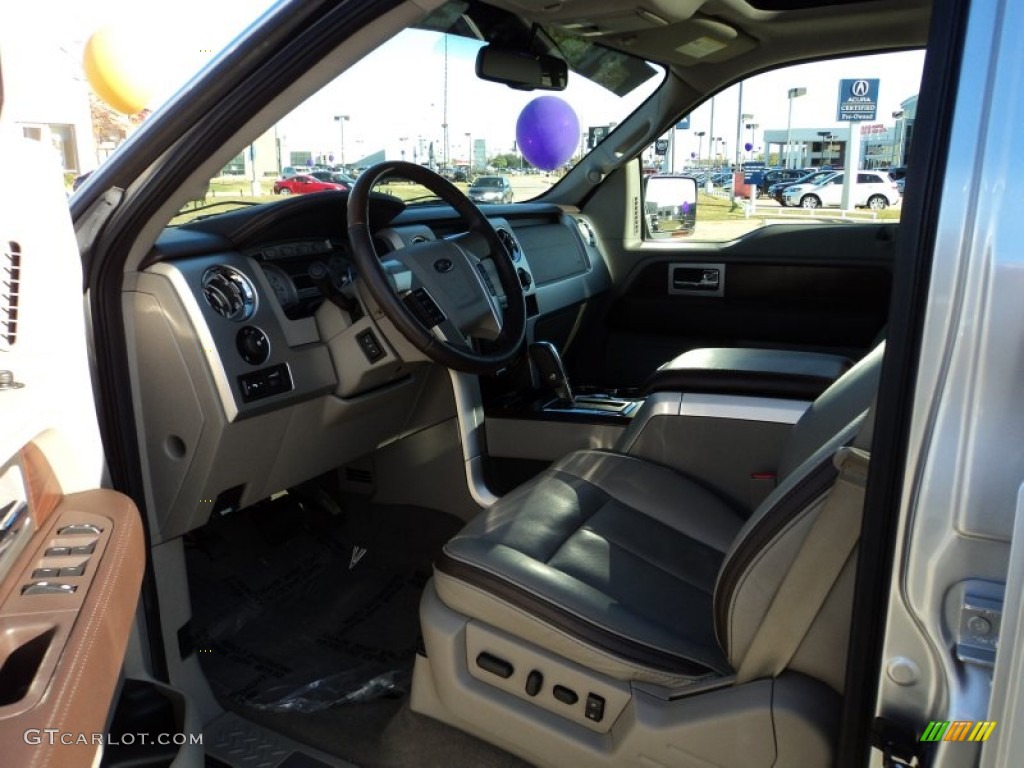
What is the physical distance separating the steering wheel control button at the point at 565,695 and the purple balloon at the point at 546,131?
1.94m

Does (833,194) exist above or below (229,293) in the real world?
above

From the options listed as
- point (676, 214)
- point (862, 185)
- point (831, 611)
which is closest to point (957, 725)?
point (831, 611)

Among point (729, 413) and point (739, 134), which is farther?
point (739, 134)

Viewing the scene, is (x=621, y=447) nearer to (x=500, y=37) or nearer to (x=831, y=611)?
(x=831, y=611)

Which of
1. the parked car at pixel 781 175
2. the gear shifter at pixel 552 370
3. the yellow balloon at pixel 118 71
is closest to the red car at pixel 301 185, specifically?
the gear shifter at pixel 552 370

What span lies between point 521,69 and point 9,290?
1.78 metres

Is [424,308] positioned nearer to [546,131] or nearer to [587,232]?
[546,131]

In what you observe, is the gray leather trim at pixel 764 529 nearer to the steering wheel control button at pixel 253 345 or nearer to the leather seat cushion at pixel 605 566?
the leather seat cushion at pixel 605 566

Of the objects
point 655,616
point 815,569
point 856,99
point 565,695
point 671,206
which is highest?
point 856,99

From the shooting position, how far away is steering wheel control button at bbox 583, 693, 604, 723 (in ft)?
4.52

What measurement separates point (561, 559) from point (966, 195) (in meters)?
1.01

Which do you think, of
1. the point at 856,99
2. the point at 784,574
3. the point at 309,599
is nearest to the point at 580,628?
the point at 784,574

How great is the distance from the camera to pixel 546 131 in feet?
10.1

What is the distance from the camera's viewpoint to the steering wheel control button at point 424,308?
2025 mm
